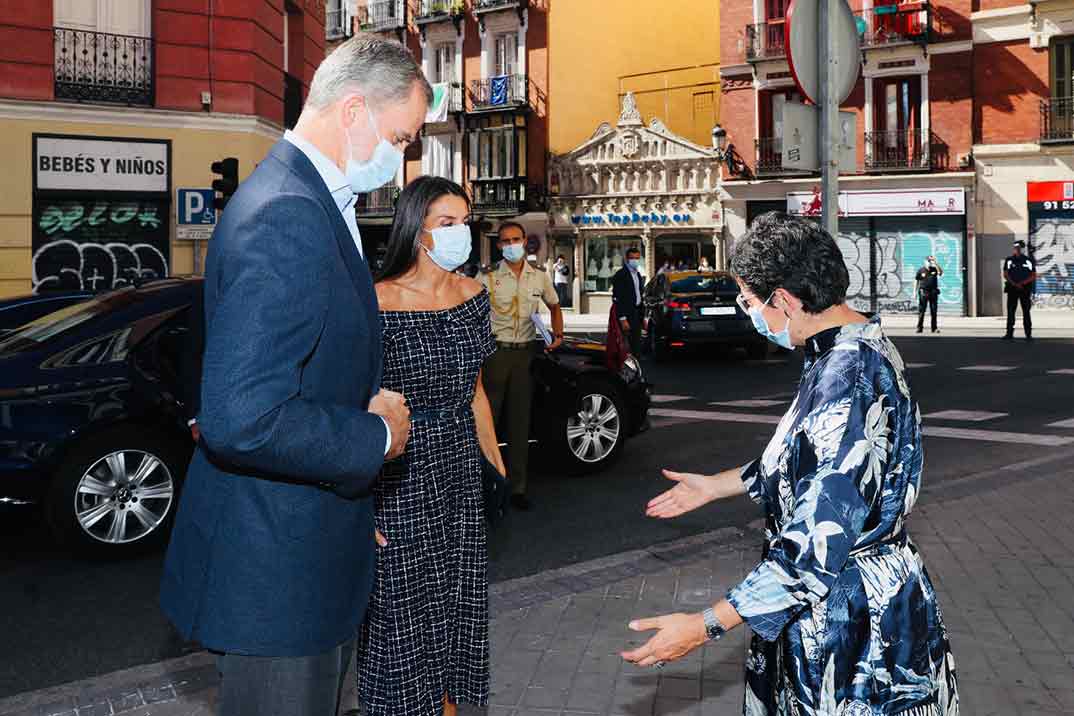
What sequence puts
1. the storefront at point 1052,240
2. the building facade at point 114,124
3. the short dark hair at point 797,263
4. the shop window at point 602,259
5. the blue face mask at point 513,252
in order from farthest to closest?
the shop window at point 602,259
the storefront at point 1052,240
the building facade at point 114,124
the blue face mask at point 513,252
the short dark hair at point 797,263

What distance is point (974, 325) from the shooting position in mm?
28375

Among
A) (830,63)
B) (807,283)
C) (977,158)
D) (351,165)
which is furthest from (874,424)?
(977,158)

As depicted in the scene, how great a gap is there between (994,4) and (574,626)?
32.1 meters

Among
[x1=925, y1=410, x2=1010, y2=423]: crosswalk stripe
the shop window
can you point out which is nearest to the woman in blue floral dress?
[x1=925, y1=410, x2=1010, y2=423]: crosswalk stripe

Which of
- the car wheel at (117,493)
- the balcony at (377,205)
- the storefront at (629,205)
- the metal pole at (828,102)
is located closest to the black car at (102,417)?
the car wheel at (117,493)

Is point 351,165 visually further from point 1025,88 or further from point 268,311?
point 1025,88

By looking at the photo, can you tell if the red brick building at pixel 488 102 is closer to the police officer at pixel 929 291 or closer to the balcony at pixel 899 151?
the balcony at pixel 899 151

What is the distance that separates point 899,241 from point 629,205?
958 cm

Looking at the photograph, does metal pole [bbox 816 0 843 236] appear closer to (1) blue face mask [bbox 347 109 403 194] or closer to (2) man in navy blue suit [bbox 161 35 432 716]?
(1) blue face mask [bbox 347 109 403 194]

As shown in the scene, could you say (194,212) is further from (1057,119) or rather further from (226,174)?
(1057,119)

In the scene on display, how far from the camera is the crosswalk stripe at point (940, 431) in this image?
34.1ft

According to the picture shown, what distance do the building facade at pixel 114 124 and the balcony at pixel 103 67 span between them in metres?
0.02

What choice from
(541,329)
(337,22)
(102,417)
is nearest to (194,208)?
(541,329)

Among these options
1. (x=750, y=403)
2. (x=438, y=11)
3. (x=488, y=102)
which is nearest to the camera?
(x=750, y=403)
